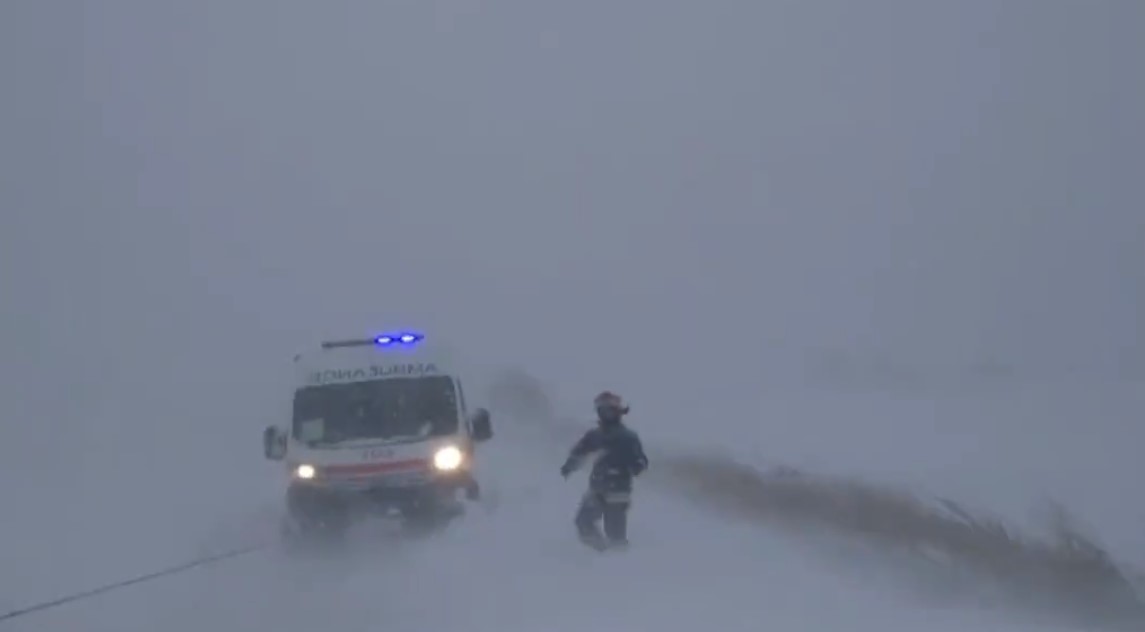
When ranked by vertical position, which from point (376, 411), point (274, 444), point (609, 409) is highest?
point (376, 411)

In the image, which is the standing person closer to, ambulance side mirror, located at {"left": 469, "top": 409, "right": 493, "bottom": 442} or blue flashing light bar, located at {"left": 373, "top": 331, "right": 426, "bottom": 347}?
ambulance side mirror, located at {"left": 469, "top": 409, "right": 493, "bottom": 442}

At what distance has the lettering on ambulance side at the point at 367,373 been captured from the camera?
1730 centimetres

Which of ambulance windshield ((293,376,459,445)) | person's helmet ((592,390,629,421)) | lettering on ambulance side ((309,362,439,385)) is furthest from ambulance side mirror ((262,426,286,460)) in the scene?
person's helmet ((592,390,629,421))

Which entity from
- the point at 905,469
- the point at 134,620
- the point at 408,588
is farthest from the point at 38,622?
the point at 905,469

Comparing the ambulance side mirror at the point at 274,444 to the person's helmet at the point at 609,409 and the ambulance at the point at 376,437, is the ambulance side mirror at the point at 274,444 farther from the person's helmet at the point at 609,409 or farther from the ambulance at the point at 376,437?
the person's helmet at the point at 609,409

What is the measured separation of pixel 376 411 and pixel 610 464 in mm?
4132

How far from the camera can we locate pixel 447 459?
54.3ft

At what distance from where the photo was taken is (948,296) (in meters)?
63.8

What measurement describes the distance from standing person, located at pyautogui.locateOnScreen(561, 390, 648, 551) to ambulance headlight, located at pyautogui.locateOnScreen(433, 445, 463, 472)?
2.93 m

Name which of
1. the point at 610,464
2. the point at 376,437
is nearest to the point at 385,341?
the point at 376,437

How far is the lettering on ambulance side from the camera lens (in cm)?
1730

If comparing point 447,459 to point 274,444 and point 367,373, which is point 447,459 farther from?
point 274,444

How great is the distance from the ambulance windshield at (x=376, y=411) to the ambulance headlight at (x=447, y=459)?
27 centimetres

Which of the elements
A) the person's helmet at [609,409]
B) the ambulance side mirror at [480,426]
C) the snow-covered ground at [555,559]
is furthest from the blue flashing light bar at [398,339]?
the person's helmet at [609,409]
